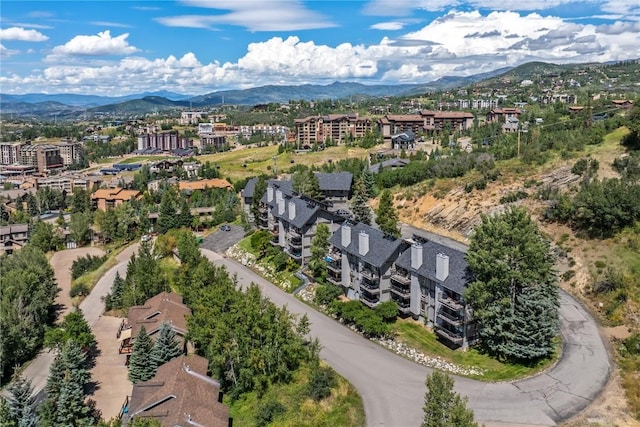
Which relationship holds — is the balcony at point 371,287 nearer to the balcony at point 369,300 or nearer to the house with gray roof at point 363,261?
the house with gray roof at point 363,261

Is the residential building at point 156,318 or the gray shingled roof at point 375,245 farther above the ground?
the gray shingled roof at point 375,245

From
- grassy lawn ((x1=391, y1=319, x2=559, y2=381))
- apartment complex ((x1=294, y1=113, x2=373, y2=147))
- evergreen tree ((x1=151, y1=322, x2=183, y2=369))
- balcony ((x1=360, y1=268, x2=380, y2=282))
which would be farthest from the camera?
apartment complex ((x1=294, y1=113, x2=373, y2=147))

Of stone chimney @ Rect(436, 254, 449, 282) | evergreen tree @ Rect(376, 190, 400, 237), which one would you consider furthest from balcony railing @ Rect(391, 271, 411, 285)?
evergreen tree @ Rect(376, 190, 400, 237)

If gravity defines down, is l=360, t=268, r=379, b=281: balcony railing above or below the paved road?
above

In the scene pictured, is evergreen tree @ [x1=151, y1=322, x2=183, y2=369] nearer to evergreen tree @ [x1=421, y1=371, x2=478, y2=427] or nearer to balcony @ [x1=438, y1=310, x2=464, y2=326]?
balcony @ [x1=438, y1=310, x2=464, y2=326]

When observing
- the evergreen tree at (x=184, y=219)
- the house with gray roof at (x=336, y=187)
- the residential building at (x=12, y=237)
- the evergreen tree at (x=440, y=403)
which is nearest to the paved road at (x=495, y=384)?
the evergreen tree at (x=440, y=403)

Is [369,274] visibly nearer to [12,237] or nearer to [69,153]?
[12,237]
